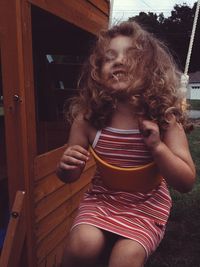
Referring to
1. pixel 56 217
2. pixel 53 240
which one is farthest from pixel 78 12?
pixel 53 240

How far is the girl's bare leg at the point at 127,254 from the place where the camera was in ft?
5.38

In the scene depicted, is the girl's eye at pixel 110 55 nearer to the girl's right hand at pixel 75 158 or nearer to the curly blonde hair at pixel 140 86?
the curly blonde hair at pixel 140 86

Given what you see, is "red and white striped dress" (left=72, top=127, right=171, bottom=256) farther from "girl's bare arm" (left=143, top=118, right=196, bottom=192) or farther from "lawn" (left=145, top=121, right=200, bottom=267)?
"lawn" (left=145, top=121, right=200, bottom=267)

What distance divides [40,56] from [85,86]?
163 cm

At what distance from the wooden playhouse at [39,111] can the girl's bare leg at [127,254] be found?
2.27ft

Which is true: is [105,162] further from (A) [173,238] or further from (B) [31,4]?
(A) [173,238]

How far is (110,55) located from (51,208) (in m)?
1.34

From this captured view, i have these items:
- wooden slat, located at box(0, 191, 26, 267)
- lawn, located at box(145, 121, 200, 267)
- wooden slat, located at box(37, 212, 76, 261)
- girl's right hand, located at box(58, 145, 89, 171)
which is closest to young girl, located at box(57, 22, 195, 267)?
girl's right hand, located at box(58, 145, 89, 171)

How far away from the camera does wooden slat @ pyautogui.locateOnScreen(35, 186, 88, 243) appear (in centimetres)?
277

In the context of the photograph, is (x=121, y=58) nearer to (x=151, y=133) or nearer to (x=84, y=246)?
(x=151, y=133)

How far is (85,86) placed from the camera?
2.11m

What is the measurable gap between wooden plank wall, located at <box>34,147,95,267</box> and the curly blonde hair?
775mm

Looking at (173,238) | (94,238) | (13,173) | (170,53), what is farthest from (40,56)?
(94,238)

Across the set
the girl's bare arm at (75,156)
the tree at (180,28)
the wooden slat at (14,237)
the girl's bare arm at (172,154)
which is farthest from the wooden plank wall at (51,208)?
the tree at (180,28)
